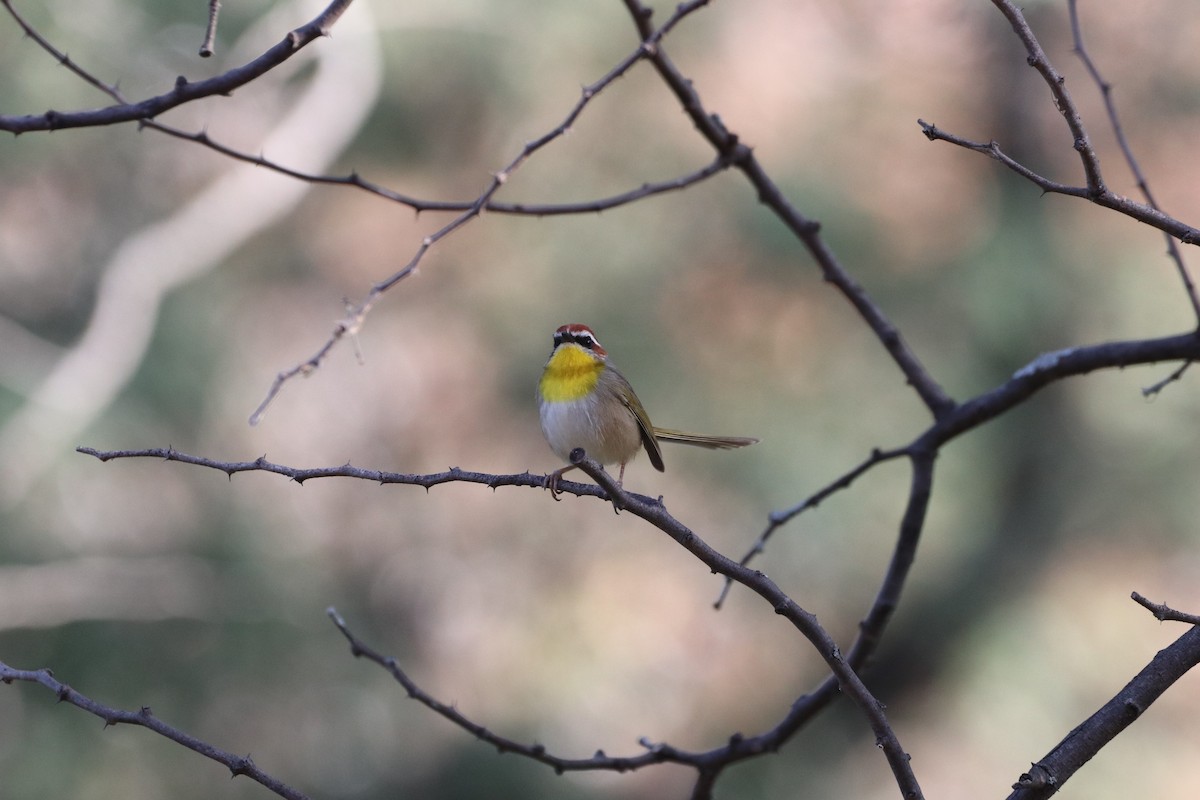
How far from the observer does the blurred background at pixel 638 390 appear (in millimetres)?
5691

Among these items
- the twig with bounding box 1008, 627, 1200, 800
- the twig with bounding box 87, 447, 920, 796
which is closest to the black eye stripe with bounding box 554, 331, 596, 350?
the twig with bounding box 87, 447, 920, 796

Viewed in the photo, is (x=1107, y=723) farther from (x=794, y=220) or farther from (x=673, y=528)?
(x=794, y=220)

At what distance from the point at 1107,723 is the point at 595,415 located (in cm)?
162

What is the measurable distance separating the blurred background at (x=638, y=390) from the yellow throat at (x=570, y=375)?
250 centimetres

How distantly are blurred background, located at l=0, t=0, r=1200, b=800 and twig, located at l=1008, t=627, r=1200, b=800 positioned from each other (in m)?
3.89

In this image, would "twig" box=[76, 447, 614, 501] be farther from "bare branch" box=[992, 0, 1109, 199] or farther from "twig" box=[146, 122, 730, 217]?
"bare branch" box=[992, 0, 1109, 199]

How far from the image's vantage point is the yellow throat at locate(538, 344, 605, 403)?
117 inches

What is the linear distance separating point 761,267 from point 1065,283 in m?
1.64

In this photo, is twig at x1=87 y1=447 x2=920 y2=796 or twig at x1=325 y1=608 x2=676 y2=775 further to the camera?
twig at x1=325 y1=608 x2=676 y2=775

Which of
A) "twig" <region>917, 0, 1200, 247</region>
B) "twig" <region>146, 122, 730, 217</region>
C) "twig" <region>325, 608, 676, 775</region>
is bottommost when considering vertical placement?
"twig" <region>325, 608, 676, 775</region>

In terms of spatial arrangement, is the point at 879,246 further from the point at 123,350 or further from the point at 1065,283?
the point at 123,350

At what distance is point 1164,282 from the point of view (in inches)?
226

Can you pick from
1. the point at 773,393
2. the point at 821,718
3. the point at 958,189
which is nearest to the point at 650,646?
the point at 821,718

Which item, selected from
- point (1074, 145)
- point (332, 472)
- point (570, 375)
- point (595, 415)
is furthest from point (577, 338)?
point (1074, 145)
